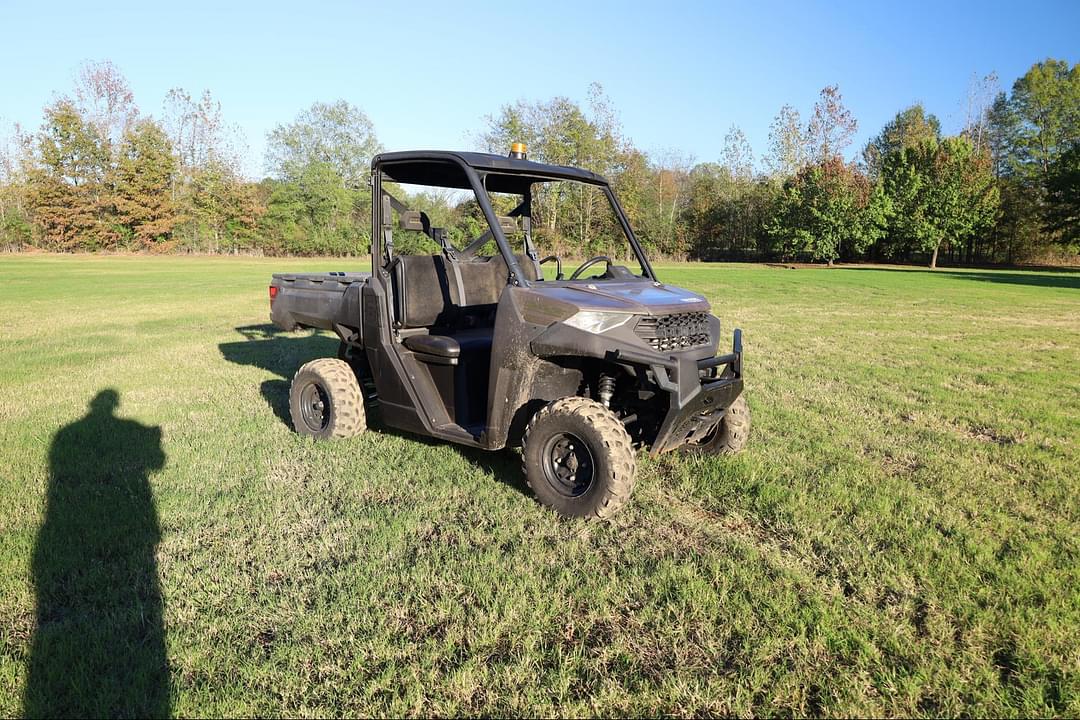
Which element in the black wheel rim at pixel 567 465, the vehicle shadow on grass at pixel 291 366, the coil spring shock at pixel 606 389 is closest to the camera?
the black wheel rim at pixel 567 465

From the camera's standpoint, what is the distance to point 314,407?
6.10m

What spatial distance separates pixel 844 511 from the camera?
4441 millimetres

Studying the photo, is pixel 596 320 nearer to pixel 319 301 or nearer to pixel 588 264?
pixel 588 264

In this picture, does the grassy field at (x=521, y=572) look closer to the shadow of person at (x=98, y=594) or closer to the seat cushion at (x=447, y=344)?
the shadow of person at (x=98, y=594)

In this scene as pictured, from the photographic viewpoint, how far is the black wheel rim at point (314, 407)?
6.01 meters

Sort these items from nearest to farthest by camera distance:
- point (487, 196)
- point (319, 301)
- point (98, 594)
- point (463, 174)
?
1. point (98, 594)
2. point (487, 196)
3. point (463, 174)
4. point (319, 301)

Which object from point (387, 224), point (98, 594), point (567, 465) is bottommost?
point (98, 594)

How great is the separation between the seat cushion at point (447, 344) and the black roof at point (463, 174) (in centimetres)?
115

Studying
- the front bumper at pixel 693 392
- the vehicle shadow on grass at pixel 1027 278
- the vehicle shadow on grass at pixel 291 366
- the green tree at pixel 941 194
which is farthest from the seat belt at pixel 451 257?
the green tree at pixel 941 194

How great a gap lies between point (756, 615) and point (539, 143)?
49.2m

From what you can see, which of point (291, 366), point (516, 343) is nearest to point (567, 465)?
point (516, 343)

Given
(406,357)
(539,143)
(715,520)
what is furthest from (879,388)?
(539,143)

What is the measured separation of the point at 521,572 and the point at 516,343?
1460 millimetres

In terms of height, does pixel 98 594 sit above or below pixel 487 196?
below
